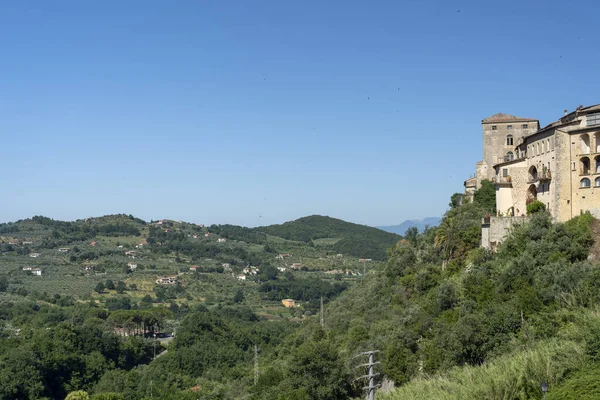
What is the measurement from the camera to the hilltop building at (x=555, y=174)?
3378cm

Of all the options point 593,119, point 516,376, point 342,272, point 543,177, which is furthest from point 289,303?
point 516,376

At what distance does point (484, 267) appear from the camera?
34750mm

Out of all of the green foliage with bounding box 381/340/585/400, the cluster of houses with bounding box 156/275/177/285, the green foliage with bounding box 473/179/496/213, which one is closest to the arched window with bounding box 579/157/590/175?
the green foliage with bounding box 473/179/496/213

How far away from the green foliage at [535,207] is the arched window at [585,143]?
11.5 ft

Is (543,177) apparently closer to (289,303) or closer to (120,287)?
(289,303)

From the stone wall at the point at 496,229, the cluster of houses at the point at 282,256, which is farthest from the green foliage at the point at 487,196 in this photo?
the cluster of houses at the point at 282,256

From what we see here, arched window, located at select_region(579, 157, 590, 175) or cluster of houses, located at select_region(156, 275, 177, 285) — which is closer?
arched window, located at select_region(579, 157, 590, 175)

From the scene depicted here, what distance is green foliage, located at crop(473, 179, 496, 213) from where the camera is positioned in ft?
142

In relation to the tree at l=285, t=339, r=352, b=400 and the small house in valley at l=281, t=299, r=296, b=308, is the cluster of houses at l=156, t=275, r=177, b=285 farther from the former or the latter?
the tree at l=285, t=339, r=352, b=400

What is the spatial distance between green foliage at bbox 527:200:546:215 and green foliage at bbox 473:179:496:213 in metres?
6.24

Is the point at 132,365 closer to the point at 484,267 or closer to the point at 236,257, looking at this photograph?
the point at 484,267

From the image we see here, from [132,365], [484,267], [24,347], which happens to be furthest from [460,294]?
[132,365]

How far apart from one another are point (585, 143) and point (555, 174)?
2102mm

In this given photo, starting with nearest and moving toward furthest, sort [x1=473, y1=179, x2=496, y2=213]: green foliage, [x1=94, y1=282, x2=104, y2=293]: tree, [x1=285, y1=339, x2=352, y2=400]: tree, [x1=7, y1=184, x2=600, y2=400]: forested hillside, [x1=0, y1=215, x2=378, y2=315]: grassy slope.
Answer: [x1=7, y1=184, x2=600, y2=400]: forested hillside
[x1=285, y1=339, x2=352, y2=400]: tree
[x1=473, y1=179, x2=496, y2=213]: green foliage
[x1=94, y1=282, x2=104, y2=293]: tree
[x1=0, y1=215, x2=378, y2=315]: grassy slope
